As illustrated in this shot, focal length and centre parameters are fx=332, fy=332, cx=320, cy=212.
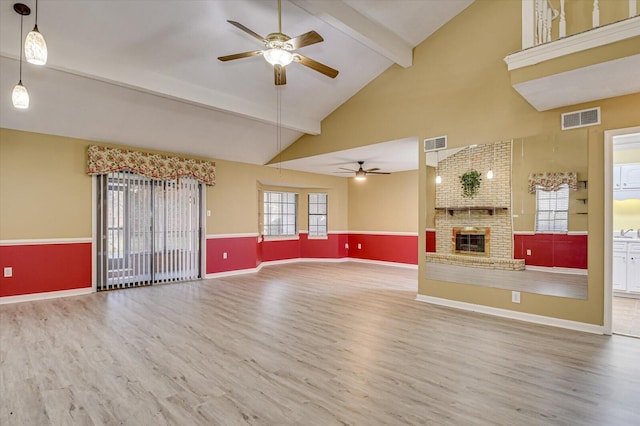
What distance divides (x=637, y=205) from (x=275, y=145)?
6814 mm

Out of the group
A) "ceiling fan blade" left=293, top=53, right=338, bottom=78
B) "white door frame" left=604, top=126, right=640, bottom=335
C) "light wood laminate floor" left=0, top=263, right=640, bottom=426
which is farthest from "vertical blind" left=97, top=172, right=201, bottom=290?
"white door frame" left=604, top=126, right=640, bottom=335

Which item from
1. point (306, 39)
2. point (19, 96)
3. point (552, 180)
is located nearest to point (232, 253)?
point (19, 96)

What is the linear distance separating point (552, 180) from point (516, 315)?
1.72 meters

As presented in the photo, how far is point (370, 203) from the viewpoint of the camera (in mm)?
9430

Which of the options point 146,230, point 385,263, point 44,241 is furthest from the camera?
point 385,263

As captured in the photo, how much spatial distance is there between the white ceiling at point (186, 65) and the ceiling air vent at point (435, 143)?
649mm

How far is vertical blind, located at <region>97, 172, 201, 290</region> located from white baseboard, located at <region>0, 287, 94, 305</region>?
0.29 metres

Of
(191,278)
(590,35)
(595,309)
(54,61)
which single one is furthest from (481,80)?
(191,278)

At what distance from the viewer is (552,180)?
157 inches

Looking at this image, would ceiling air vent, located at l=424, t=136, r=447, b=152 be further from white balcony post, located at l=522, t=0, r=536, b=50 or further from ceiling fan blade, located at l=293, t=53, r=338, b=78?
ceiling fan blade, located at l=293, t=53, r=338, b=78

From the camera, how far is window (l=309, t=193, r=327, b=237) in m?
9.80

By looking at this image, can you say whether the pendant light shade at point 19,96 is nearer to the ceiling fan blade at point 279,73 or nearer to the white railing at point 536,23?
the ceiling fan blade at point 279,73

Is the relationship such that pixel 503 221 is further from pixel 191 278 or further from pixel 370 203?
pixel 191 278

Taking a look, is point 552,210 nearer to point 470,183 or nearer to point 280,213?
point 470,183
